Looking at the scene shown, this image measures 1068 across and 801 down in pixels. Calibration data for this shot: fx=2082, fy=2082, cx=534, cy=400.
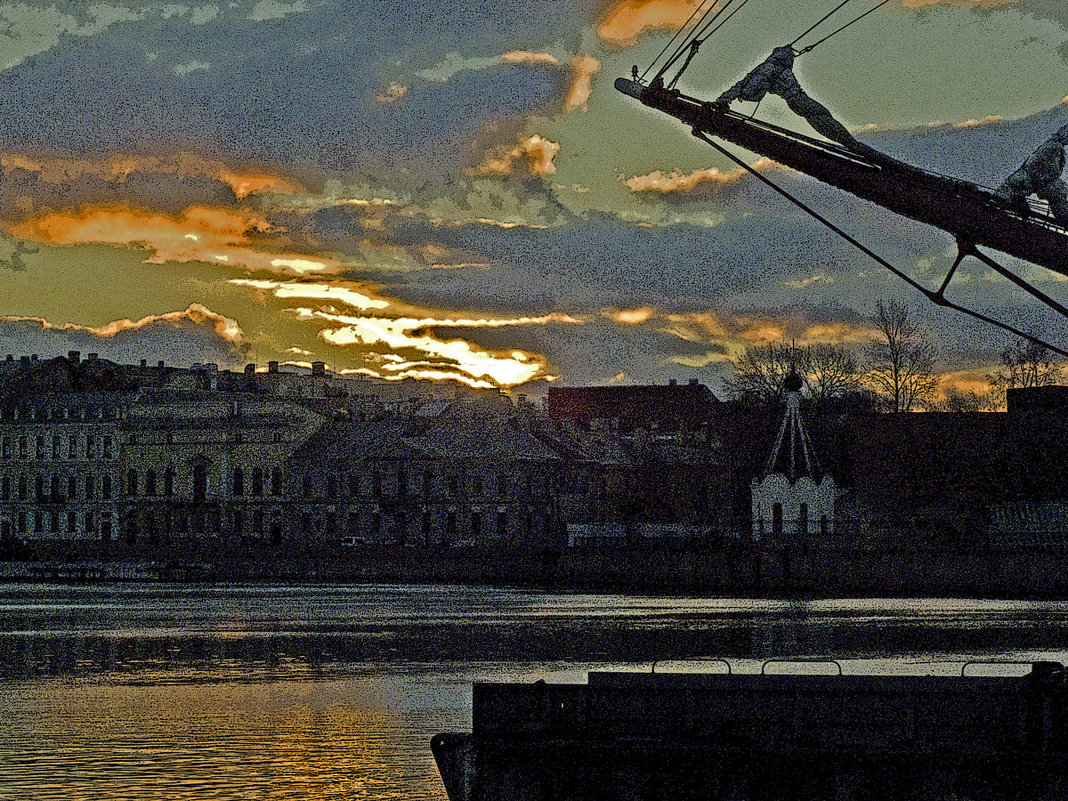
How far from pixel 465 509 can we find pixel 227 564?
13189 millimetres

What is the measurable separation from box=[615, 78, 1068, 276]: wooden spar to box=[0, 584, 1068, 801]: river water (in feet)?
28.8

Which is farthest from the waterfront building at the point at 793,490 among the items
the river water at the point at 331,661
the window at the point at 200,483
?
the window at the point at 200,483

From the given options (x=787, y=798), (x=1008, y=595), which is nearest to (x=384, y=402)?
(x=1008, y=595)

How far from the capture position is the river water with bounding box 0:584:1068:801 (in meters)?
27.2

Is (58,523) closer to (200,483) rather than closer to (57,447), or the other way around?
(57,447)

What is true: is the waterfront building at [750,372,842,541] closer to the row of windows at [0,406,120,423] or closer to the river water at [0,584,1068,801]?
the river water at [0,584,1068,801]

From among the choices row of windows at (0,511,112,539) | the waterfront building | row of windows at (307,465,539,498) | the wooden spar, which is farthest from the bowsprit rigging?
row of windows at (0,511,112,539)

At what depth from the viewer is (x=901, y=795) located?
54.7 ft

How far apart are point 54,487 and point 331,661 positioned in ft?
274

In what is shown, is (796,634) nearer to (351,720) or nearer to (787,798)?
(351,720)

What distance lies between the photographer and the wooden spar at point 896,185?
23.8 meters

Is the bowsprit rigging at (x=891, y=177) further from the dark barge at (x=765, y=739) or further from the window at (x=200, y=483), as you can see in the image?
the window at (x=200, y=483)

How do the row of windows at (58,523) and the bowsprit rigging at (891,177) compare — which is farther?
the row of windows at (58,523)

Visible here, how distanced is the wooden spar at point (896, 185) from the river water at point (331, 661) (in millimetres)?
8787
